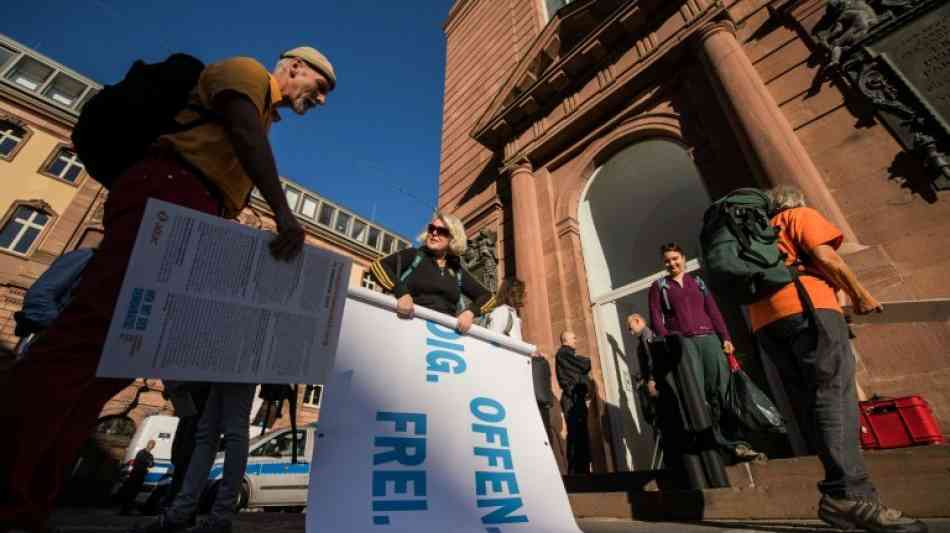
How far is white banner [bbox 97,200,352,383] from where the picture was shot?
1.03m

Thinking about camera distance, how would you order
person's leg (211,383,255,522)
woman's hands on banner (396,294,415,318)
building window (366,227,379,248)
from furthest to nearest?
1. building window (366,227,379,248)
2. woman's hands on banner (396,294,415,318)
3. person's leg (211,383,255,522)

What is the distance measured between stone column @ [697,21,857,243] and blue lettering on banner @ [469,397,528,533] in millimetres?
3686

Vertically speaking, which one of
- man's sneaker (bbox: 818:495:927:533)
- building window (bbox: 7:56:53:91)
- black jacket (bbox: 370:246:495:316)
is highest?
building window (bbox: 7:56:53:91)

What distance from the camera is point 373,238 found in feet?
99.0

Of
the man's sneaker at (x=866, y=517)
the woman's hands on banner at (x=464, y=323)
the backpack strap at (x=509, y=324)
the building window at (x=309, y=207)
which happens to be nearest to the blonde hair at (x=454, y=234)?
the woman's hands on banner at (x=464, y=323)

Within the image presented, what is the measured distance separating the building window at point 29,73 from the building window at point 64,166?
3245mm

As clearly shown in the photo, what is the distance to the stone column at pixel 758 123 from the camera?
3.88m

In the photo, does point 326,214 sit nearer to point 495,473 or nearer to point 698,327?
point 698,327

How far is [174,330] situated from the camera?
1.09 meters

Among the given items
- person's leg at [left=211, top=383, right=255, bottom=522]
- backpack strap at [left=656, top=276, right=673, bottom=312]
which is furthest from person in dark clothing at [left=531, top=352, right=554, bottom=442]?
person's leg at [left=211, top=383, right=255, bottom=522]

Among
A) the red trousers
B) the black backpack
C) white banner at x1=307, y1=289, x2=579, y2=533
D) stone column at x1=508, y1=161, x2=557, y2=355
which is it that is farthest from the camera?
stone column at x1=508, y1=161, x2=557, y2=355

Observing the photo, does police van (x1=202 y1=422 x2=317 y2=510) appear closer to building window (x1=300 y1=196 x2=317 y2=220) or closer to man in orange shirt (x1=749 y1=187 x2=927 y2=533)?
man in orange shirt (x1=749 y1=187 x2=927 y2=533)

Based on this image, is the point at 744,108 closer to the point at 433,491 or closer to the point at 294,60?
the point at 294,60

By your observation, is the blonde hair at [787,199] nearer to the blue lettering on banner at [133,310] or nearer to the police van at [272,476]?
the blue lettering on banner at [133,310]
